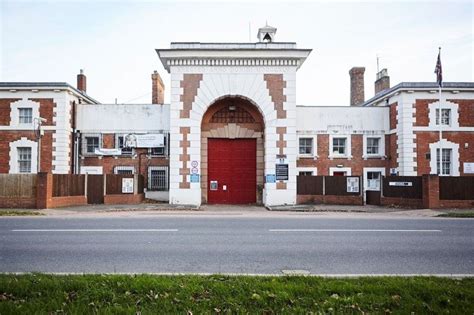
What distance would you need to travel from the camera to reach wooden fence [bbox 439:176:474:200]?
66.0ft

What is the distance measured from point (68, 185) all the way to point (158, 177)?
7559 millimetres

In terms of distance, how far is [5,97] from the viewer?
1057 inches

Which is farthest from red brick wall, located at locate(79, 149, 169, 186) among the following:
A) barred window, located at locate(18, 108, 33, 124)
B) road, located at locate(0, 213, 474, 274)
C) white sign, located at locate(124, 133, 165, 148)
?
road, located at locate(0, 213, 474, 274)

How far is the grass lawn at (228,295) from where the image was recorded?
4457mm

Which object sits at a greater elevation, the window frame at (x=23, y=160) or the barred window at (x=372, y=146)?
the barred window at (x=372, y=146)

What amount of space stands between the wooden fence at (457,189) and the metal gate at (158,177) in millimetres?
17870

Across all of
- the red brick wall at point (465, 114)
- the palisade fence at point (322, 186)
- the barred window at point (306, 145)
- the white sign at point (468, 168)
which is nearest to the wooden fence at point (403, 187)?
the palisade fence at point (322, 186)

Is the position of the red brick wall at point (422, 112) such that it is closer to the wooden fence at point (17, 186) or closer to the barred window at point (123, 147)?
the barred window at point (123, 147)

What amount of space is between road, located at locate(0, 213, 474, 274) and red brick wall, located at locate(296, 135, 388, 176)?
15301 mm

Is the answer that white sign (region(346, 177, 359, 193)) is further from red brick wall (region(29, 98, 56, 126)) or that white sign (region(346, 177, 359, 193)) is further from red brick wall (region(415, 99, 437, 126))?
red brick wall (region(29, 98, 56, 126))

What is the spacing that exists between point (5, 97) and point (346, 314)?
1162 inches

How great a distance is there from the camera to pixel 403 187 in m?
21.5

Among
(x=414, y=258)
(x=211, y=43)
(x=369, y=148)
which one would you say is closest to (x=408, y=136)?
(x=369, y=148)

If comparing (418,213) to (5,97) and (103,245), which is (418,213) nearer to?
(103,245)
